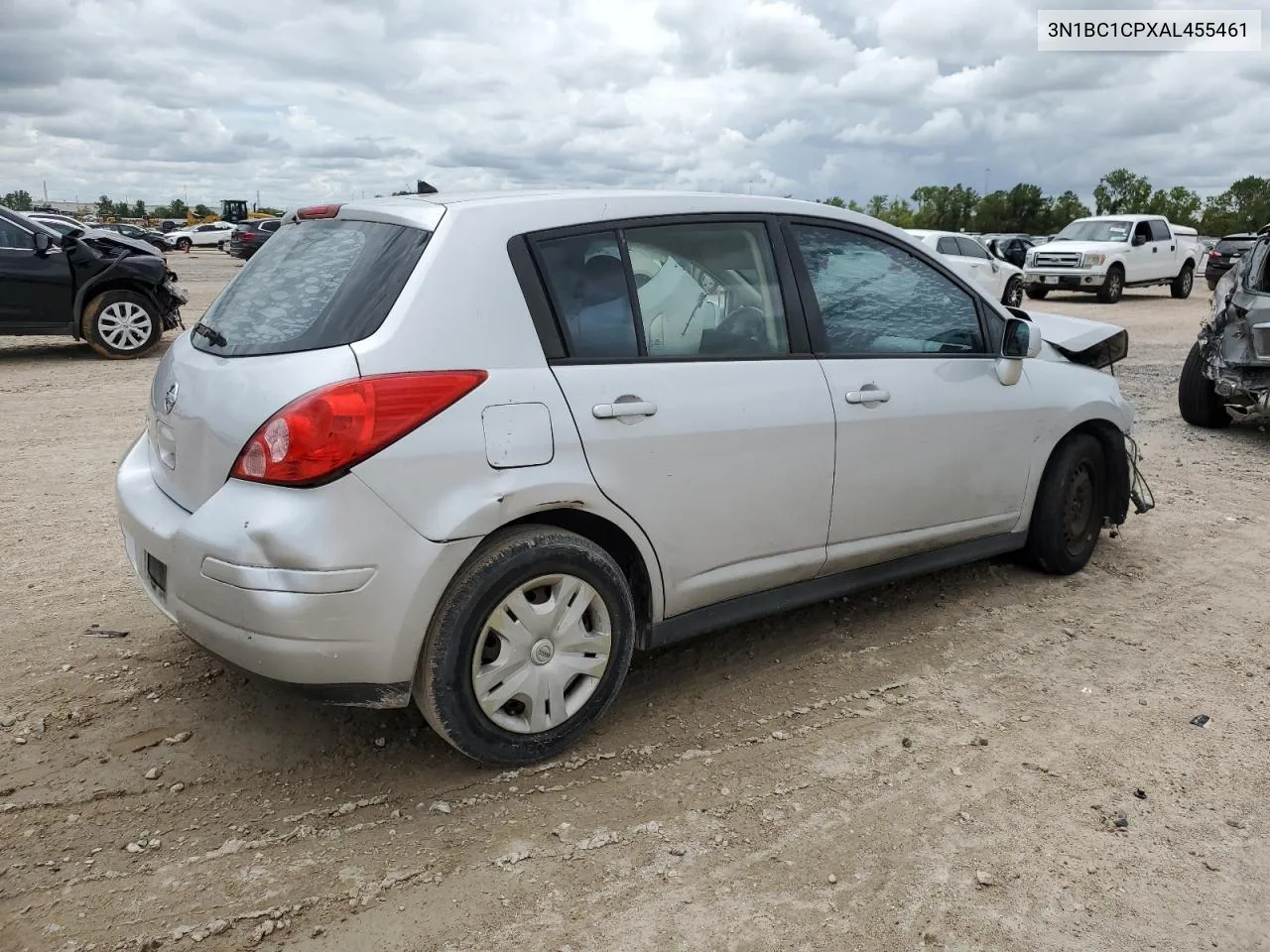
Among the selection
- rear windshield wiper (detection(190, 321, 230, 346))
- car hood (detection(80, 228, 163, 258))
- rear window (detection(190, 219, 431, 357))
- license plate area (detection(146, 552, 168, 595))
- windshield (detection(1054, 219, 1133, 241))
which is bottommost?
license plate area (detection(146, 552, 168, 595))

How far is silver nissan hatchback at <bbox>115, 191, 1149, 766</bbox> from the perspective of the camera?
9.04 ft

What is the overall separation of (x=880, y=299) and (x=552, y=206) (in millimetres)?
1426

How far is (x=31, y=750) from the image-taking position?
10.6 feet

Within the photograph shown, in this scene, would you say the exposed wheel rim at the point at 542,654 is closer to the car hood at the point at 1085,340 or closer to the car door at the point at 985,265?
the car hood at the point at 1085,340

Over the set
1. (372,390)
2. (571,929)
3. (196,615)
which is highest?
(372,390)

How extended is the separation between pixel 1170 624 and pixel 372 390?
3466mm

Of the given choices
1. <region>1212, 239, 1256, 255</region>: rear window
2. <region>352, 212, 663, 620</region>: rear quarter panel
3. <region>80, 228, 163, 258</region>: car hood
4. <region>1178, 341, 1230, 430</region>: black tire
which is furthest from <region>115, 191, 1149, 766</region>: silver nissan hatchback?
<region>1212, 239, 1256, 255</region>: rear window

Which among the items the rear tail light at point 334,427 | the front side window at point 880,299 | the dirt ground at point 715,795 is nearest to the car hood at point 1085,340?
the front side window at point 880,299

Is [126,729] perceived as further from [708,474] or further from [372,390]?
[708,474]

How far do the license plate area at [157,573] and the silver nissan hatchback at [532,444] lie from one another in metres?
0.01

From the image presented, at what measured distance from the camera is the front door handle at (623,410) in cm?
308

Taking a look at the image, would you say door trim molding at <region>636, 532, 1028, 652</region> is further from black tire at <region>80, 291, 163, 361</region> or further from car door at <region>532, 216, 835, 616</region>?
black tire at <region>80, 291, 163, 361</region>

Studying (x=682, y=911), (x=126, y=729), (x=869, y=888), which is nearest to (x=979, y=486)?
(x=869, y=888)

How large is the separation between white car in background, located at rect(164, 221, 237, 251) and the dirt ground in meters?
54.0
